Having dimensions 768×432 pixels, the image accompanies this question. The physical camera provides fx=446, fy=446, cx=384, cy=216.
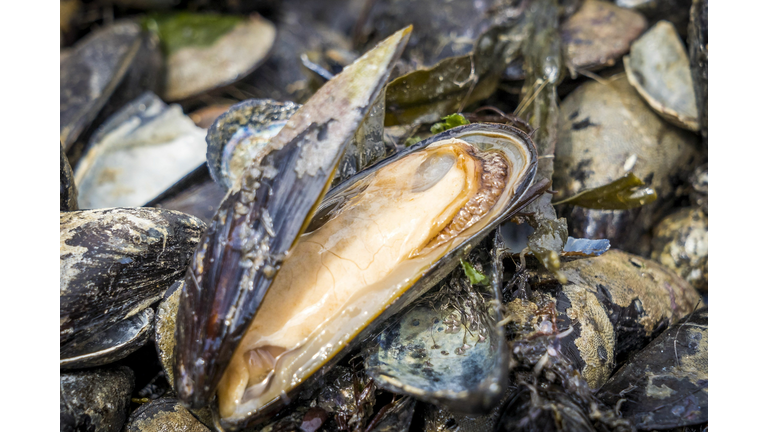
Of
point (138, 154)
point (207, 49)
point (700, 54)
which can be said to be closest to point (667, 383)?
point (700, 54)

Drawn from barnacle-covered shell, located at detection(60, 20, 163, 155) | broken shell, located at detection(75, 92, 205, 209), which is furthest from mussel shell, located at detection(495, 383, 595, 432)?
barnacle-covered shell, located at detection(60, 20, 163, 155)

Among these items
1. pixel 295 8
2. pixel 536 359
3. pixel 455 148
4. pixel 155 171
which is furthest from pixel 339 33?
pixel 536 359

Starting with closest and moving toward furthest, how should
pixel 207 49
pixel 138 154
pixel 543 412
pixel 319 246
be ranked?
pixel 543 412, pixel 319 246, pixel 138 154, pixel 207 49

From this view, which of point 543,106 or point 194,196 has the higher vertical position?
point 543,106

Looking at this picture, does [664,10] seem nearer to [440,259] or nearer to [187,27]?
[440,259]

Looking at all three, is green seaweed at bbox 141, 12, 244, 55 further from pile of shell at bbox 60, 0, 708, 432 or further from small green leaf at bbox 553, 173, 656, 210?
small green leaf at bbox 553, 173, 656, 210

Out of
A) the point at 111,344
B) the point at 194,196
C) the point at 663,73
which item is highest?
the point at 663,73

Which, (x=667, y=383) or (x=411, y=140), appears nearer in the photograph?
(x=667, y=383)

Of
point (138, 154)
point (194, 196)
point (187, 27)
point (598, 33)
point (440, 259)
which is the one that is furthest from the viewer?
point (187, 27)
